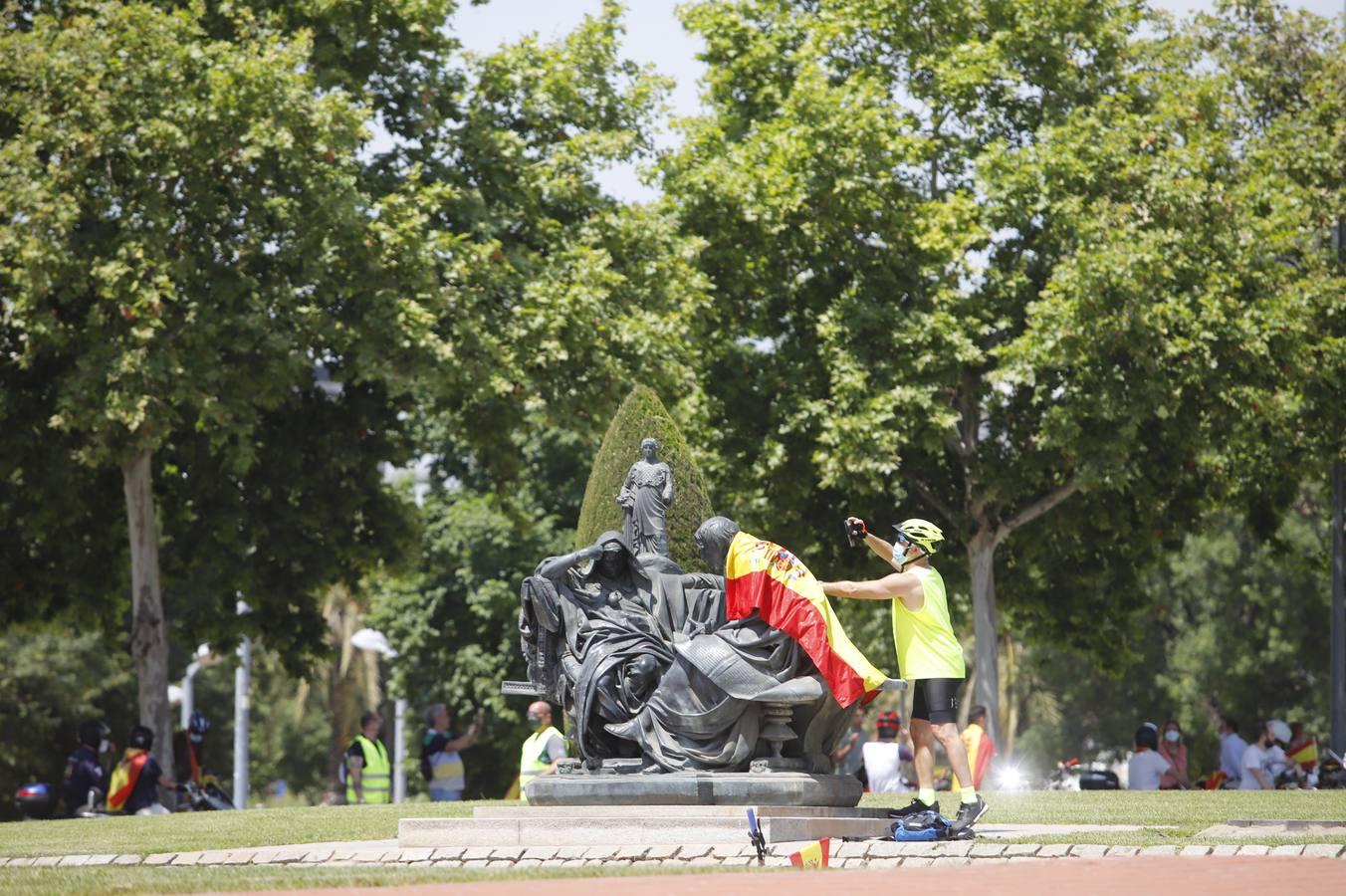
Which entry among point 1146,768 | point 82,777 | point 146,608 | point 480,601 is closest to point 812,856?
point 1146,768

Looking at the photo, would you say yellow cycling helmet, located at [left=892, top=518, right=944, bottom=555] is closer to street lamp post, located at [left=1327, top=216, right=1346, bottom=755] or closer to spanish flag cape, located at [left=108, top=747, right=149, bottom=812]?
spanish flag cape, located at [left=108, top=747, right=149, bottom=812]

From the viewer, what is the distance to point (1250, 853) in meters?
10.3

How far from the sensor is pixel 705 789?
1234 cm

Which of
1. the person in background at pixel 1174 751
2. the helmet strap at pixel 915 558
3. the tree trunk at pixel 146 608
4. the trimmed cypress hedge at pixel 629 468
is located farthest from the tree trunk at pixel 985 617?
the helmet strap at pixel 915 558

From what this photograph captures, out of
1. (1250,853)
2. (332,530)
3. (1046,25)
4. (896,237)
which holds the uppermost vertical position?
(1046,25)

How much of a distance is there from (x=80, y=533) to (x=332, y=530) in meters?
3.46

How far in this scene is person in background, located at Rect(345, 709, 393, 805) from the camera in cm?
1994

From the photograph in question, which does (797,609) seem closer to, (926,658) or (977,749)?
(926,658)

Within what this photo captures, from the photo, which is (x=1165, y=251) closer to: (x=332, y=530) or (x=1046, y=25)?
(x=1046, y=25)

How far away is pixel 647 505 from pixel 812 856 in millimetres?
4620

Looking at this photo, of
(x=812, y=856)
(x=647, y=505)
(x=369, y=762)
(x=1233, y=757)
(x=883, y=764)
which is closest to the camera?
(x=812, y=856)

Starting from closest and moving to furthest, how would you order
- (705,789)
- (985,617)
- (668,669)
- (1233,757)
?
(705,789), (668,669), (1233,757), (985,617)

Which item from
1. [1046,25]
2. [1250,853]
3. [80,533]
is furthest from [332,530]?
[1250,853]

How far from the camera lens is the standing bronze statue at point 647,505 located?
14.3 m
